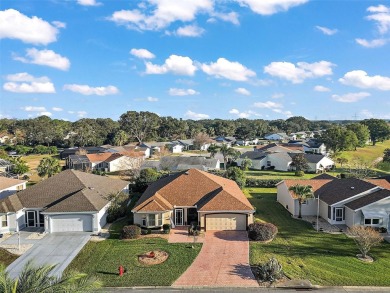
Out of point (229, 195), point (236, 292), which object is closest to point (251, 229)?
point (229, 195)

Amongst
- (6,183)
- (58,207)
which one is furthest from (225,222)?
(6,183)

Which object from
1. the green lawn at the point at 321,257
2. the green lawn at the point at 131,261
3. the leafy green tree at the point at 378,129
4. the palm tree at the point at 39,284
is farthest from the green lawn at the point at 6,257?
the leafy green tree at the point at 378,129

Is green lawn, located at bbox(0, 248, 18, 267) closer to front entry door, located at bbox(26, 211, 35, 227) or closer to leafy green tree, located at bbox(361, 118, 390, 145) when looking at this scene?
front entry door, located at bbox(26, 211, 35, 227)

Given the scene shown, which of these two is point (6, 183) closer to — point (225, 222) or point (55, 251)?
point (55, 251)

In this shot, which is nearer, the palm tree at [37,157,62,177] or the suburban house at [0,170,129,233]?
the suburban house at [0,170,129,233]

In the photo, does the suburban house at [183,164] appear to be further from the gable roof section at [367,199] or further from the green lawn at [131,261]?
the green lawn at [131,261]

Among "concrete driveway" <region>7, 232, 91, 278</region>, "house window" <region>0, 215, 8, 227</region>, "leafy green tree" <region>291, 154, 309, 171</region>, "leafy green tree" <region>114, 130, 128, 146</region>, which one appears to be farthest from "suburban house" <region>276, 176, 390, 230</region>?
"leafy green tree" <region>114, 130, 128, 146</region>
